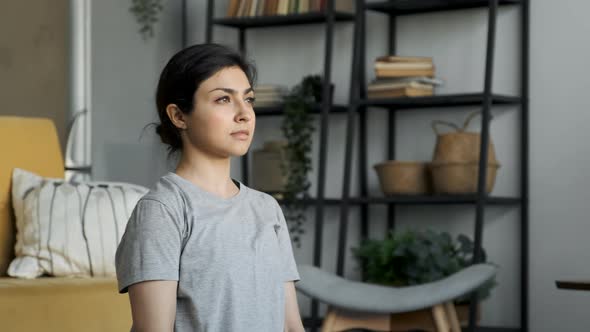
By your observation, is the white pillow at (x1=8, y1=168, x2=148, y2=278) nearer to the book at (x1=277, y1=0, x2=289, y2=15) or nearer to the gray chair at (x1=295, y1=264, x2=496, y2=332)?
the gray chair at (x1=295, y1=264, x2=496, y2=332)

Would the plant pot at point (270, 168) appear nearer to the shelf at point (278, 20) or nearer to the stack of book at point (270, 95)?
the stack of book at point (270, 95)

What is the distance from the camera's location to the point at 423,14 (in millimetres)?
4633

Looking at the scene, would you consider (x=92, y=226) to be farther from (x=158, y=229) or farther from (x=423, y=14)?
(x=423, y=14)

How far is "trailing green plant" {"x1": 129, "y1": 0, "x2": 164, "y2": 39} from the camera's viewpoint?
203 inches

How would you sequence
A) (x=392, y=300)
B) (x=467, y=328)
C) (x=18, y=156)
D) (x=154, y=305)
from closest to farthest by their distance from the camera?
1. (x=154, y=305)
2. (x=18, y=156)
3. (x=392, y=300)
4. (x=467, y=328)

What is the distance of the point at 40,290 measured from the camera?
9.13ft

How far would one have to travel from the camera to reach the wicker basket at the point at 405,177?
4359 millimetres

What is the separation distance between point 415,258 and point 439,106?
86cm

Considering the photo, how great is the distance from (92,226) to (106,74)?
84.9 inches

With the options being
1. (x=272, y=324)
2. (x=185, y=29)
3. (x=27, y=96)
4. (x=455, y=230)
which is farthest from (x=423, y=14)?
(x=272, y=324)

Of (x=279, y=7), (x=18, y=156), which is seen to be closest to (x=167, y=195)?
(x=18, y=156)

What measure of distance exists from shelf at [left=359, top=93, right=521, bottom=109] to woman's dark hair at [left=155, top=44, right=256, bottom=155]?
2.70 metres

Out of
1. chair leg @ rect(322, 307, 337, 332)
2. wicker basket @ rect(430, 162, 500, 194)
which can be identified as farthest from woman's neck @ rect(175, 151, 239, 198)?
wicker basket @ rect(430, 162, 500, 194)

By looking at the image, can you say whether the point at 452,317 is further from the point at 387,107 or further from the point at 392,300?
the point at 387,107
